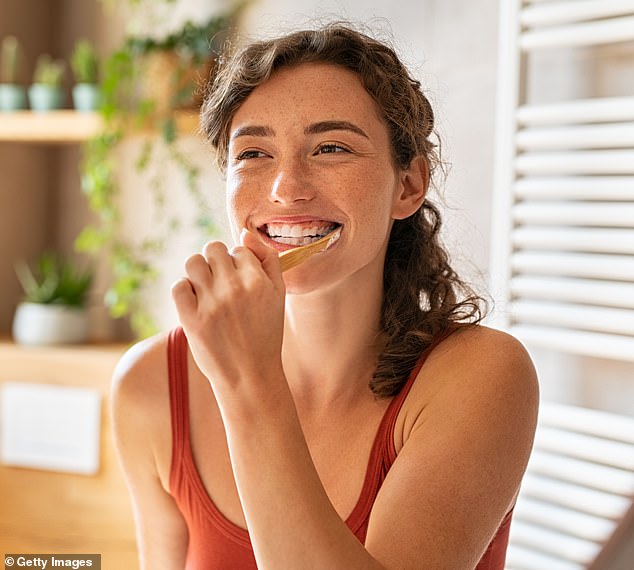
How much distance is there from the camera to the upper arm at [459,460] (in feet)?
2.70

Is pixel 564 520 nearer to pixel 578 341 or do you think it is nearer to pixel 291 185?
pixel 578 341

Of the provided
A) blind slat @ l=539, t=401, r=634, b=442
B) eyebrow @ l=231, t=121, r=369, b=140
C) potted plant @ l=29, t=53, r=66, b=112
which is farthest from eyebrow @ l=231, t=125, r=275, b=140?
potted plant @ l=29, t=53, r=66, b=112

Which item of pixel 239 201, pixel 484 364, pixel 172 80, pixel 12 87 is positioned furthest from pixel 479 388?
pixel 12 87

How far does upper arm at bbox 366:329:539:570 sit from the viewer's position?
823mm

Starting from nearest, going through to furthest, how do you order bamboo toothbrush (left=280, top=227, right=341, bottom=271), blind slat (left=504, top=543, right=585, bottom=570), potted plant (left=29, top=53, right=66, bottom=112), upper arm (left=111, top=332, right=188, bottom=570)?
bamboo toothbrush (left=280, top=227, right=341, bottom=271)
upper arm (left=111, top=332, right=188, bottom=570)
blind slat (left=504, top=543, right=585, bottom=570)
potted plant (left=29, top=53, right=66, bottom=112)

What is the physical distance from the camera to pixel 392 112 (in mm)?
1040

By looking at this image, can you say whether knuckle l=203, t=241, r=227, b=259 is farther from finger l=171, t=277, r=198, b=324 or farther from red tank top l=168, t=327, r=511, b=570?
red tank top l=168, t=327, r=511, b=570

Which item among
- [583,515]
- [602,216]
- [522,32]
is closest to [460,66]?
[522,32]

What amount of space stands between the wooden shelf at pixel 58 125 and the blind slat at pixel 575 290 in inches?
31.8

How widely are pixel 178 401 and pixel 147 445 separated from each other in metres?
0.06

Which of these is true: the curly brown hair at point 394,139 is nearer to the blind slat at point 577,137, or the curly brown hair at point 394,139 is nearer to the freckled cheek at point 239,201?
the freckled cheek at point 239,201

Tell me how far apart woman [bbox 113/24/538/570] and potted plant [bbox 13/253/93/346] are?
97cm

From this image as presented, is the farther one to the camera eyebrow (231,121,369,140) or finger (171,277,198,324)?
eyebrow (231,121,369,140)

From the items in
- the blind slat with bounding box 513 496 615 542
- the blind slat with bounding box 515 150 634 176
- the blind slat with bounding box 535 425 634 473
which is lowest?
the blind slat with bounding box 513 496 615 542
